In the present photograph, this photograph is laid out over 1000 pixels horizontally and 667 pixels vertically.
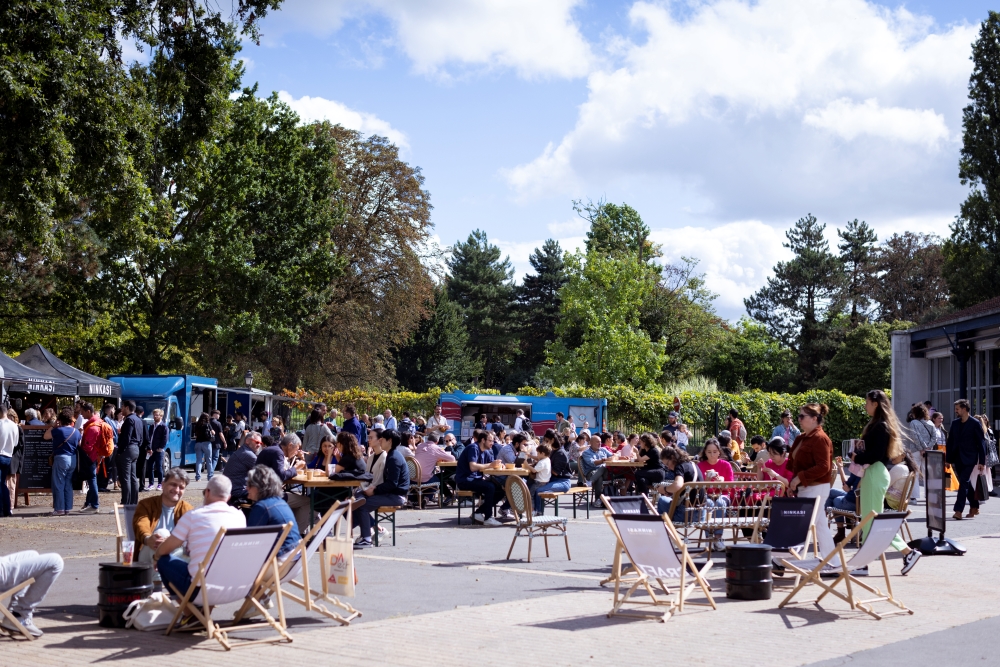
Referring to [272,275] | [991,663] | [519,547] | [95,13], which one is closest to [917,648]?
[991,663]

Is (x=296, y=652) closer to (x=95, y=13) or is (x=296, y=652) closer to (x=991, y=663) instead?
(x=991, y=663)

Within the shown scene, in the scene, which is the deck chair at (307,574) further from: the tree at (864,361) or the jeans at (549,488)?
the tree at (864,361)

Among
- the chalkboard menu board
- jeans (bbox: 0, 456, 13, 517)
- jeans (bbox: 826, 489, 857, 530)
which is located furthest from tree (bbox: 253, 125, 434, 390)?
jeans (bbox: 826, 489, 857, 530)

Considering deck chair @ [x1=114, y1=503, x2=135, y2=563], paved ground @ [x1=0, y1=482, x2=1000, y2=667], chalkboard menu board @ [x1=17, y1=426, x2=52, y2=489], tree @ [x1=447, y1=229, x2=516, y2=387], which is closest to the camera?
paved ground @ [x1=0, y1=482, x2=1000, y2=667]

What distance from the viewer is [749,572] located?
30.2ft

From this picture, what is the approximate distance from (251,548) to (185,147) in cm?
1142

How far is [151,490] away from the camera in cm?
2302

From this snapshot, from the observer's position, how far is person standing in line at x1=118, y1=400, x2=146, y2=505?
58.5 feet

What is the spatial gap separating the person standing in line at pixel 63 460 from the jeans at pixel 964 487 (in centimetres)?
1404

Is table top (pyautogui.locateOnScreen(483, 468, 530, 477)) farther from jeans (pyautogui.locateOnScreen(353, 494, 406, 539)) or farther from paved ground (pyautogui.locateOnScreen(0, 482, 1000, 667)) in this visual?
paved ground (pyautogui.locateOnScreen(0, 482, 1000, 667))

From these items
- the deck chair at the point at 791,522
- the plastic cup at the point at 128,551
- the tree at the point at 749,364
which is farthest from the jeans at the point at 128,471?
the tree at the point at 749,364

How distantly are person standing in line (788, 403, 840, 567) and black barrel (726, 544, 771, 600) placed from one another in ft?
4.69

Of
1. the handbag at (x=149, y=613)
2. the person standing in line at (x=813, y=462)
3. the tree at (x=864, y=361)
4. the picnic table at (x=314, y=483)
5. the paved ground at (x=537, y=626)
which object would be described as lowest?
the paved ground at (x=537, y=626)

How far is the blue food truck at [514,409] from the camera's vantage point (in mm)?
32312
